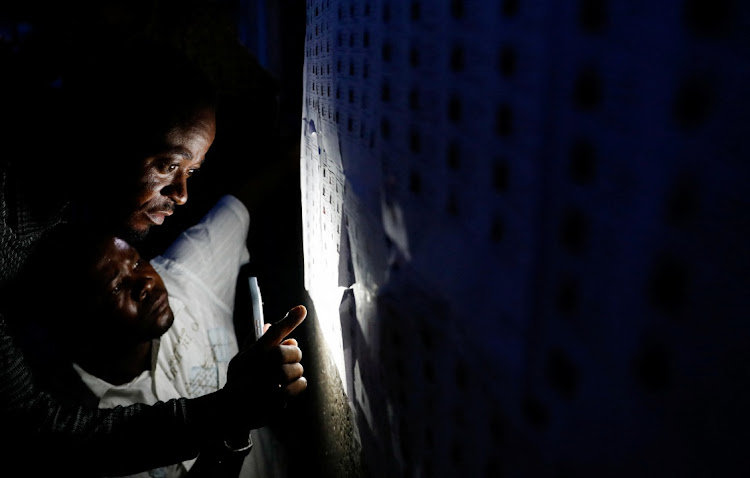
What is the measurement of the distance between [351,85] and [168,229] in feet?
5.87

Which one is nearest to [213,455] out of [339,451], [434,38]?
[339,451]

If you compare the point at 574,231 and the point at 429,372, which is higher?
the point at 574,231

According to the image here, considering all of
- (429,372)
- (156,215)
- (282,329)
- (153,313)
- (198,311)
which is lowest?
(198,311)

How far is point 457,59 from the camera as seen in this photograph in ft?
0.66

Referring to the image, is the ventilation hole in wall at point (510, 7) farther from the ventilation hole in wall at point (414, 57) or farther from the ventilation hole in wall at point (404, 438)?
the ventilation hole in wall at point (404, 438)

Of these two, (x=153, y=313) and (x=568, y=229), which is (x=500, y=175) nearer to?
(x=568, y=229)

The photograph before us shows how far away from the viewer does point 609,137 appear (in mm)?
127

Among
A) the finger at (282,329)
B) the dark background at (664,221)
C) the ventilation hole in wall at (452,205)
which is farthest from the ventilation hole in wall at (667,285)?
the finger at (282,329)

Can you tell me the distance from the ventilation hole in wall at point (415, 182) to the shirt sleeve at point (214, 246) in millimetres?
1499

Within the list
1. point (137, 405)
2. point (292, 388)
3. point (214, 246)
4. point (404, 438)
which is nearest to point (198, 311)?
point (214, 246)

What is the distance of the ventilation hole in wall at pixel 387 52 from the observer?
273 millimetres

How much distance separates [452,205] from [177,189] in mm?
852

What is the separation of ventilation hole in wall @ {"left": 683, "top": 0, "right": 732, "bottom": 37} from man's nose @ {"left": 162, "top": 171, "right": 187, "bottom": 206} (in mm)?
929

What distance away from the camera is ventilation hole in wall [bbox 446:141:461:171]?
0.68 feet
